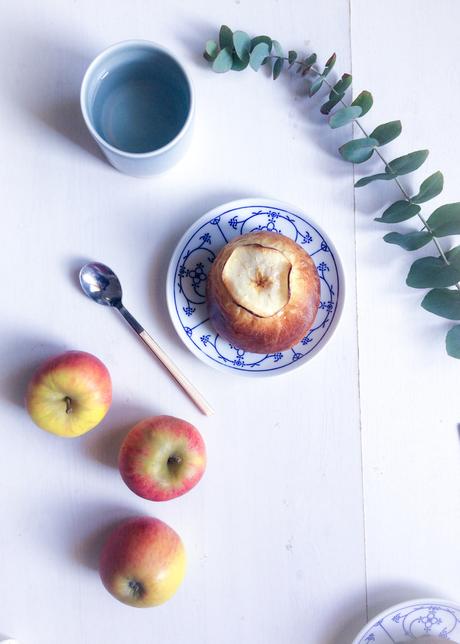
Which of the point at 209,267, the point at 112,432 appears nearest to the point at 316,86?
the point at 209,267

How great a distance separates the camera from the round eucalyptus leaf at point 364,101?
69cm

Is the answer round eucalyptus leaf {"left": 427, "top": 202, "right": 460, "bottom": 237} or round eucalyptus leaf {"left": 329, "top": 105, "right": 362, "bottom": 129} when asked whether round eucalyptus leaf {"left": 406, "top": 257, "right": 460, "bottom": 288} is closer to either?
round eucalyptus leaf {"left": 427, "top": 202, "right": 460, "bottom": 237}

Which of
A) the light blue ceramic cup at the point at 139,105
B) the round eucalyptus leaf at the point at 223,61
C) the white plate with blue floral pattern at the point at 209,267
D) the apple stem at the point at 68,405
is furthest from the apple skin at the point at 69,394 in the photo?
the round eucalyptus leaf at the point at 223,61

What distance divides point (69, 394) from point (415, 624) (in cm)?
47

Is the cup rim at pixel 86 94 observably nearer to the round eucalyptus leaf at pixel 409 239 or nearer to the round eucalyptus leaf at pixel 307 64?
the round eucalyptus leaf at pixel 307 64

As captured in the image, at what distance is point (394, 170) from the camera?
0.70 m

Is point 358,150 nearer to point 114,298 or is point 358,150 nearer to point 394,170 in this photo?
point 394,170

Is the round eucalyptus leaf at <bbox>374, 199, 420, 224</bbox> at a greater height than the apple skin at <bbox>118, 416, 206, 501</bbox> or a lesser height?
greater

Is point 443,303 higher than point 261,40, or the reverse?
point 261,40

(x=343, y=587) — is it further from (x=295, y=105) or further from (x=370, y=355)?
(x=295, y=105)

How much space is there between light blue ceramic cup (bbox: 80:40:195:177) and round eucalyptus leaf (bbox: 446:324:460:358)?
369 mm

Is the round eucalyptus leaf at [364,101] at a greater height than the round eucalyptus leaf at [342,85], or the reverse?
the round eucalyptus leaf at [342,85]

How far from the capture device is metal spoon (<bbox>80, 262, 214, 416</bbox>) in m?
0.69

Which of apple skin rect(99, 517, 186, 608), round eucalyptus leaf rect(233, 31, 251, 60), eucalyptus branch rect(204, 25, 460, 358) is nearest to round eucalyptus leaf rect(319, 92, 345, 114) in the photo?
eucalyptus branch rect(204, 25, 460, 358)
